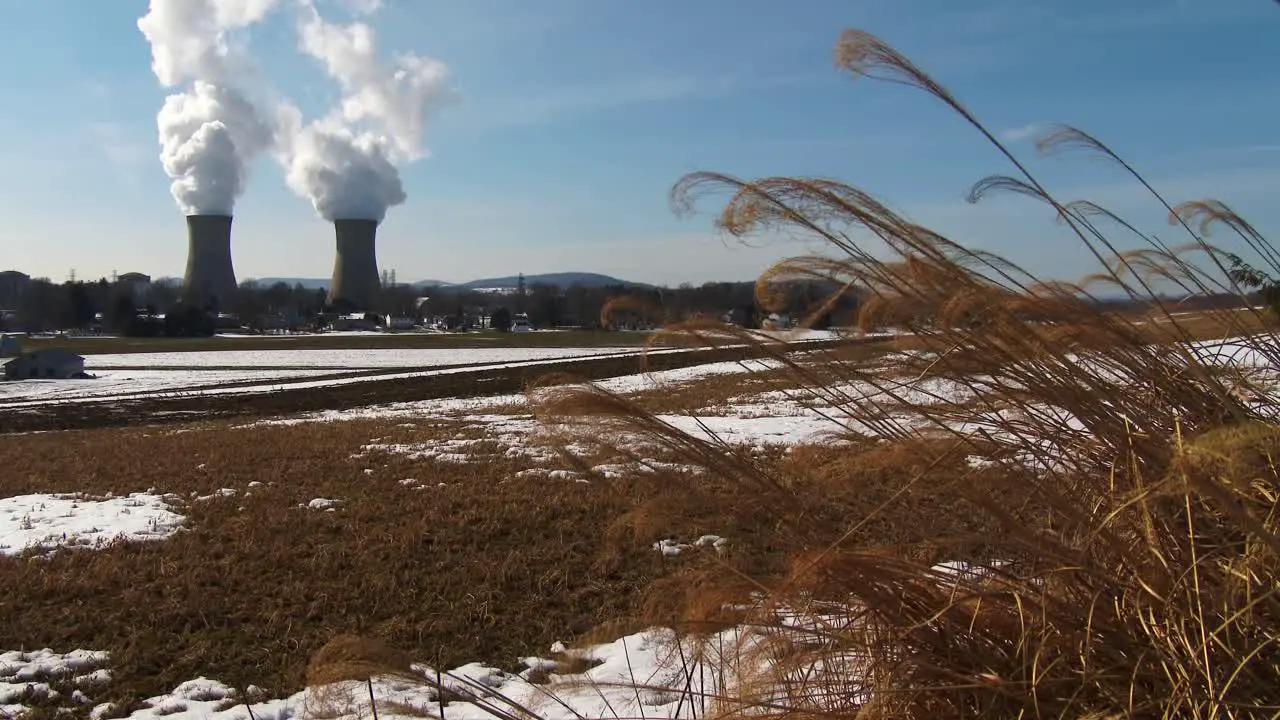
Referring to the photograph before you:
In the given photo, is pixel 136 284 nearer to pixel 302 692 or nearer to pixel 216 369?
pixel 216 369

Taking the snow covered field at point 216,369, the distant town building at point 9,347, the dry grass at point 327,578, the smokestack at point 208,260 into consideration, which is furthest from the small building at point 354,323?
the dry grass at point 327,578

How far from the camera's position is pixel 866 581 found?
5.06 feet

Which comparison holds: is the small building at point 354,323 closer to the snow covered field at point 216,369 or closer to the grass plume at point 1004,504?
the snow covered field at point 216,369

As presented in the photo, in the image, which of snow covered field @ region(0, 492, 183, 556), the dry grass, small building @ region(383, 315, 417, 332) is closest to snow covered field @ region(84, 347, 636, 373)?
snow covered field @ region(0, 492, 183, 556)

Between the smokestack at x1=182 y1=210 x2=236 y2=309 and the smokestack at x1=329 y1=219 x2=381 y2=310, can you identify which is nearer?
the smokestack at x1=182 y1=210 x2=236 y2=309

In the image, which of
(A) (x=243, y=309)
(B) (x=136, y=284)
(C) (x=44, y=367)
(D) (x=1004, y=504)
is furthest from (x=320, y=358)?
(B) (x=136, y=284)

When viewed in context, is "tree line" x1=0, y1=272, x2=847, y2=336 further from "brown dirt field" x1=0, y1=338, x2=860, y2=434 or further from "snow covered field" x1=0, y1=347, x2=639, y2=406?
"brown dirt field" x1=0, y1=338, x2=860, y2=434

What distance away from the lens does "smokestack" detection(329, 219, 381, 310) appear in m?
76.1

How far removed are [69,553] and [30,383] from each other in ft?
79.3

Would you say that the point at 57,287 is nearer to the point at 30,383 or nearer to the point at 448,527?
the point at 30,383

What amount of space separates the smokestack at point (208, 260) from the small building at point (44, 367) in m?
44.7

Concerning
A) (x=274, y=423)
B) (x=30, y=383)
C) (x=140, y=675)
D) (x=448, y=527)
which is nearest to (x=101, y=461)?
(x=274, y=423)

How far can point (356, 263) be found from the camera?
79.1 m

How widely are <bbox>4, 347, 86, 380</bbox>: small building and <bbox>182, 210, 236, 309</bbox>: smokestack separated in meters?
44.7
